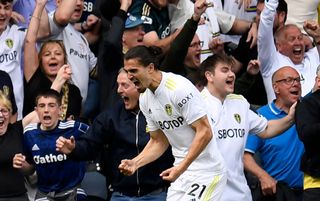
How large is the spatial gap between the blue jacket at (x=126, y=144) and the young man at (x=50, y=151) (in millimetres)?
343

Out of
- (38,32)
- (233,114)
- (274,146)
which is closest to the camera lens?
(233,114)

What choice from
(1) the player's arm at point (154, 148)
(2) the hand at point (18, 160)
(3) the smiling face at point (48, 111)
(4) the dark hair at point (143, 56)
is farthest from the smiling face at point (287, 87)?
(2) the hand at point (18, 160)

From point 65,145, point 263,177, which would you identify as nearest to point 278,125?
point 263,177

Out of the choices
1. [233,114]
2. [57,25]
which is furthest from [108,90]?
[233,114]

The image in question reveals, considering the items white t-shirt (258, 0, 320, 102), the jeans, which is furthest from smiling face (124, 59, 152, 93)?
white t-shirt (258, 0, 320, 102)

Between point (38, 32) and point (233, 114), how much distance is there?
274cm

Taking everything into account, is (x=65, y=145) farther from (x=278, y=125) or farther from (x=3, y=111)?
(x=278, y=125)

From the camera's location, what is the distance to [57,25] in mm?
12656

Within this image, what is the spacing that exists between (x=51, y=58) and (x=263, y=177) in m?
2.65

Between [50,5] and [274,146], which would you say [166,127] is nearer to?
[274,146]

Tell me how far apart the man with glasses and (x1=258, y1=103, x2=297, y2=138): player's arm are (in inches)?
20.9

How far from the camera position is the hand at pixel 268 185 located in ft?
37.6

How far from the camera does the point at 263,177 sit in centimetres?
1148

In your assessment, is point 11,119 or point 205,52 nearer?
point 11,119
